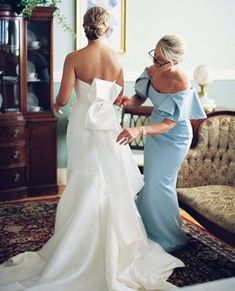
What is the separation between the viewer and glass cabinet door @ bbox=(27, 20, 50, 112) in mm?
4492

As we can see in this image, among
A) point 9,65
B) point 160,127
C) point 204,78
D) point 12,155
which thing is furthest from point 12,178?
point 204,78

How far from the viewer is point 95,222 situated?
293cm

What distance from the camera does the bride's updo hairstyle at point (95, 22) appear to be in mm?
2896

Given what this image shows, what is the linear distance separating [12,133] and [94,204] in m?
1.78

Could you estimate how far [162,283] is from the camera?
2.89m

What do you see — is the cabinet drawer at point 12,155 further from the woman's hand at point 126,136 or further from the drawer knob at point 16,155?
the woman's hand at point 126,136

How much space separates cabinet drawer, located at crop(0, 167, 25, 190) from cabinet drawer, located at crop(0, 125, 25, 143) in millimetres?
282

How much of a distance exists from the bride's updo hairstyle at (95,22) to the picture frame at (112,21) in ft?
6.41

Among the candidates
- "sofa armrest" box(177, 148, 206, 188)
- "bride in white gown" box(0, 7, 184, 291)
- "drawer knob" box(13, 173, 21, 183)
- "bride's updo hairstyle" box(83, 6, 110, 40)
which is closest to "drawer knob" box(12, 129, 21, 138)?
"drawer knob" box(13, 173, 21, 183)

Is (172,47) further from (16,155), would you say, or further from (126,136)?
(16,155)

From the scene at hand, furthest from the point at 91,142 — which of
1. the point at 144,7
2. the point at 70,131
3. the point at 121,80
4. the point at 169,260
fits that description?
the point at 144,7

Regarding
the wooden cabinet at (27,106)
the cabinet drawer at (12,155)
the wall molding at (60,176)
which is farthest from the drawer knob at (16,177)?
the wall molding at (60,176)

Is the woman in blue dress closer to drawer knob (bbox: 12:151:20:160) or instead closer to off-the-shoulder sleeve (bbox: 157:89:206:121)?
off-the-shoulder sleeve (bbox: 157:89:206:121)

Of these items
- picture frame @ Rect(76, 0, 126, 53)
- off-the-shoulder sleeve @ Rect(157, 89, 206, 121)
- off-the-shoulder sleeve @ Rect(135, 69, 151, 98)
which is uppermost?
picture frame @ Rect(76, 0, 126, 53)
